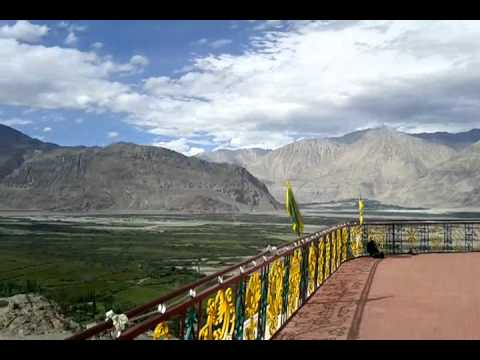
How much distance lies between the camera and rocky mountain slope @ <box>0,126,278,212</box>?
137 metres

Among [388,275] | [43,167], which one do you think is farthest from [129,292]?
[43,167]

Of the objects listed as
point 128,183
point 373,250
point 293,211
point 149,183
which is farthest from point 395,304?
point 128,183

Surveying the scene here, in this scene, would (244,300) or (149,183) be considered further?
(149,183)

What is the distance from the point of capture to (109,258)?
55.8m

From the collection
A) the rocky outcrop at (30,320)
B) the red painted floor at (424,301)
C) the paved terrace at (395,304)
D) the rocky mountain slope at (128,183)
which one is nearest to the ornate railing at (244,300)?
the paved terrace at (395,304)

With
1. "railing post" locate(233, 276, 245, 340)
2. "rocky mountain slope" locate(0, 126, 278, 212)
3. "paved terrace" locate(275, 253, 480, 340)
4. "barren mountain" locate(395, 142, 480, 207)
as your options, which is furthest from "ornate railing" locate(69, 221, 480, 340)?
"barren mountain" locate(395, 142, 480, 207)

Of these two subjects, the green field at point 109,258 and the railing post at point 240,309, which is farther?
the green field at point 109,258

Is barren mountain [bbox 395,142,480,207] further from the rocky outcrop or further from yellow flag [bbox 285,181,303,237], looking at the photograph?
yellow flag [bbox 285,181,303,237]

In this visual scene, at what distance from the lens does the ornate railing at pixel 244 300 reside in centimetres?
303

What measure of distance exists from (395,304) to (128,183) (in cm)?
14104

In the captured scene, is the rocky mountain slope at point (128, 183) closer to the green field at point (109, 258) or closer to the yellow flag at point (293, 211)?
the green field at point (109, 258)

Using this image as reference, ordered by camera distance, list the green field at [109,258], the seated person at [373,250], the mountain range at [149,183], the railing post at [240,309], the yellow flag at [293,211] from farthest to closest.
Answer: the mountain range at [149,183] → the green field at [109,258] → the seated person at [373,250] → the yellow flag at [293,211] → the railing post at [240,309]

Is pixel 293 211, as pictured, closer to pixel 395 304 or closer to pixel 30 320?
pixel 395 304

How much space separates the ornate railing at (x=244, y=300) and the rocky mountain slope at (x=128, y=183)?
422 feet
